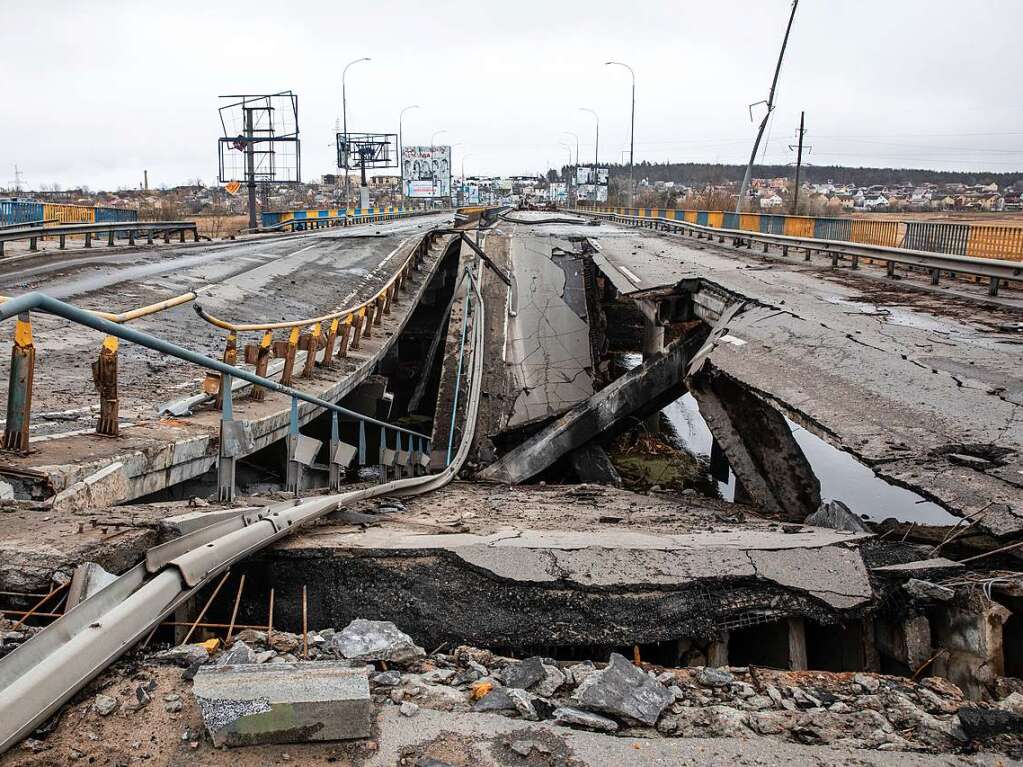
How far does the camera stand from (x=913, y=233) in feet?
61.1

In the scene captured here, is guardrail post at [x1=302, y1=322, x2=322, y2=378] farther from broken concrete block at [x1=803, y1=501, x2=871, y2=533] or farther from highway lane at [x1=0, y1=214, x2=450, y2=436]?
broken concrete block at [x1=803, y1=501, x2=871, y2=533]

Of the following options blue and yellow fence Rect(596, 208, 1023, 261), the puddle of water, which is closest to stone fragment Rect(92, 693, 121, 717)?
the puddle of water

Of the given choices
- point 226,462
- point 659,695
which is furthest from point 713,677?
point 226,462

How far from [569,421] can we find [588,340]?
6172 mm

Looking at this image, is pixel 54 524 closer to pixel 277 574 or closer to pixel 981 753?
pixel 277 574

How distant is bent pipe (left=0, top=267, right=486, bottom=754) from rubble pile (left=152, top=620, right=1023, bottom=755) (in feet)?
0.71

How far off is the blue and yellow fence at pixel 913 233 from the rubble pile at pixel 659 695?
14.4 metres

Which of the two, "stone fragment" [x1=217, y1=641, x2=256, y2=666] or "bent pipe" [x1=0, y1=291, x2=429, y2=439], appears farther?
"bent pipe" [x1=0, y1=291, x2=429, y2=439]

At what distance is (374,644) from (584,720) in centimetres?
101

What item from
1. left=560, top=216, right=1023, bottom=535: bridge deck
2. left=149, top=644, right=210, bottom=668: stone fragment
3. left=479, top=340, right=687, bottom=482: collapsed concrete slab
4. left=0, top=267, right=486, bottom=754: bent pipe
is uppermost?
left=560, top=216, right=1023, bottom=535: bridge deck

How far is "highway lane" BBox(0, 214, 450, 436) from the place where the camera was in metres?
8.64

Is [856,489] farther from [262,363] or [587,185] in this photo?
[587,185]

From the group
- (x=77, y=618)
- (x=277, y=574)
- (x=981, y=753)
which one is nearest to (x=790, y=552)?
(x=981, y=753)

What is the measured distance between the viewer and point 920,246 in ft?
60.0
